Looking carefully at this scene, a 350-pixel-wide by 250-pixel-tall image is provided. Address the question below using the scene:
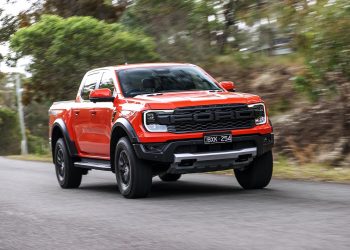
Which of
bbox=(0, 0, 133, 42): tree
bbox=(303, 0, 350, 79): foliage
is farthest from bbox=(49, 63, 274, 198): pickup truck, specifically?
bbox=(0, 0, 133, 42): tree

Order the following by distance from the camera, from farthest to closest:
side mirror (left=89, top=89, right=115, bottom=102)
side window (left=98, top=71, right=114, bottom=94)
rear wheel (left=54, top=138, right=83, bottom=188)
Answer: rear wheel (left=54, top=138, right=83, bottom=188) < side window (left=98, top=71, right=114, bottom=94) < side mirror (left=89, top=89, right=115, bottom=102)

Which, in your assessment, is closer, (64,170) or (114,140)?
(114,140)

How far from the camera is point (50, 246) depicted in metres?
7.05

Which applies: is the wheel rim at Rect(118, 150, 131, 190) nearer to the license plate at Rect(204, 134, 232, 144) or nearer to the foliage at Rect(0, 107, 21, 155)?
the license plate at Rect(204, 134, 232, 144)

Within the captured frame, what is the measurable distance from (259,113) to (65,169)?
12.8ft

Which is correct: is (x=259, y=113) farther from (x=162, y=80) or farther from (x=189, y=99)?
(x=162, y=80)

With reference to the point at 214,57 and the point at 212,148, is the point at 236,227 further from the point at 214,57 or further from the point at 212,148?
the point at 214,57

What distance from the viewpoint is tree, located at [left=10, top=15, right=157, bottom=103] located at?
2458 cm

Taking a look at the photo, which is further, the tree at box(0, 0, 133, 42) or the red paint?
the tree at box(0, 0, 133, 42)

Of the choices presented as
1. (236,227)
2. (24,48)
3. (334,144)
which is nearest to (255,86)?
(334,144)

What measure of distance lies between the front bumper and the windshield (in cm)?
146

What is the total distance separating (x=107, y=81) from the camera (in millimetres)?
12016

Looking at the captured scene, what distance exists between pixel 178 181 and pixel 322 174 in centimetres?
255

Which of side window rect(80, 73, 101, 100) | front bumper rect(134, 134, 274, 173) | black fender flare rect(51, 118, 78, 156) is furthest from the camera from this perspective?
black fender flare rect(51, 118, 78, 156)
